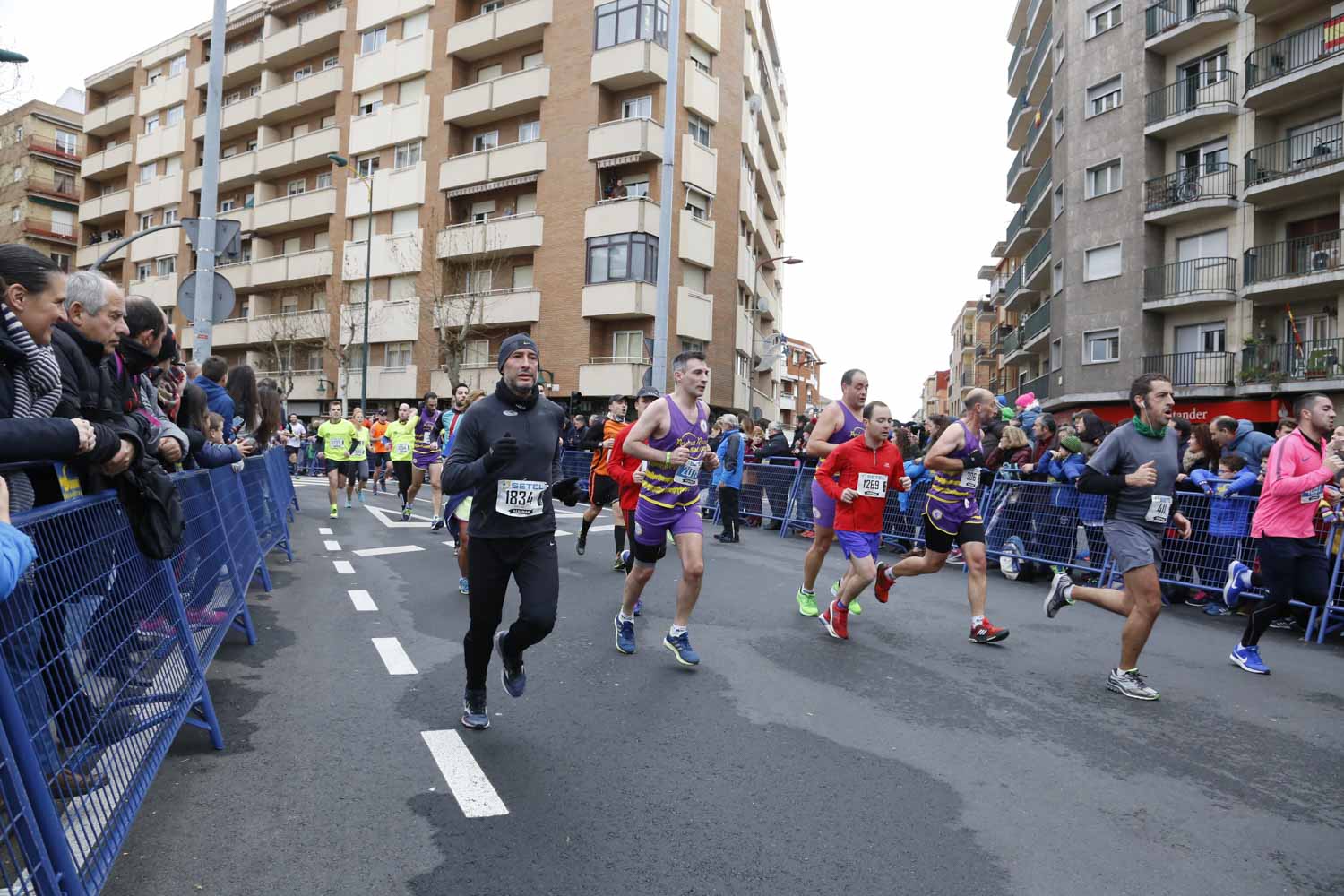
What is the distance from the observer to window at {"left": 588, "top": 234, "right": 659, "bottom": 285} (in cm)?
3484

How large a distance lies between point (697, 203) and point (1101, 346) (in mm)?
15606

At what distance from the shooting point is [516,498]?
476 centimetres

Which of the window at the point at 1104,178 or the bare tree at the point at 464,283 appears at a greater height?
the window at the point at 1104,178

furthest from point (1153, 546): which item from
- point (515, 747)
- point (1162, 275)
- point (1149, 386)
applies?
point (1162, 275)

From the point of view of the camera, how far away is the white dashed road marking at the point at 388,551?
11.3 metres

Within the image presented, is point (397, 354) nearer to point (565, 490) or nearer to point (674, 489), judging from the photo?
point (674, 489)

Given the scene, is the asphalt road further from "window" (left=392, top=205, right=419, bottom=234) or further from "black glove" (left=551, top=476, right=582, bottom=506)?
"window" (left=392, top=205, right=419, bottom=234)

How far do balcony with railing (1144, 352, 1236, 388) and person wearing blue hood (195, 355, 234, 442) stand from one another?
2815 cm

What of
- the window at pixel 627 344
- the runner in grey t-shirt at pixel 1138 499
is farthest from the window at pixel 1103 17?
the runner in grey t-shirt at pixel 1138 499

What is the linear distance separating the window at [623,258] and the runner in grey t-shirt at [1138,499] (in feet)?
96.5

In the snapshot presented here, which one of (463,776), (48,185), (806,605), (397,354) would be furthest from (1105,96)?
(48,185)

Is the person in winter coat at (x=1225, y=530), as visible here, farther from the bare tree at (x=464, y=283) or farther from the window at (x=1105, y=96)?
the bare tree at (x=464, y=283)

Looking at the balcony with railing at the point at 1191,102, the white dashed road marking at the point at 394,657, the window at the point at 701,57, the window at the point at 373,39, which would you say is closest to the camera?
the white dashed road marking at the point at 394,657

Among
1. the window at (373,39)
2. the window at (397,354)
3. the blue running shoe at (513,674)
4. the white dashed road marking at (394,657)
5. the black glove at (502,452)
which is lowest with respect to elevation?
the white dashed road marking at (394,657)
